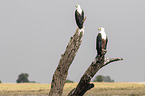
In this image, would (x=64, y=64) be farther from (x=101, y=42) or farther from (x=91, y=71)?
(x=101, y=42)

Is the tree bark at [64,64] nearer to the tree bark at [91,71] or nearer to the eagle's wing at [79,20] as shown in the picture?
the eagle's wing at [79,20]

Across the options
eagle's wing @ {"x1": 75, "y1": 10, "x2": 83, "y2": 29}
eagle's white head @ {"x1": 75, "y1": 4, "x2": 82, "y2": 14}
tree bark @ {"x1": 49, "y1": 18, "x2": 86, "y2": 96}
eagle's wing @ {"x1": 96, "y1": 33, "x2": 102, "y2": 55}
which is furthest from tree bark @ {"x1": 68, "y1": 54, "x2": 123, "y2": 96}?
eagle's white head @ {"x1": 75, "y1": 4, "x2": 82, "y2": 14}

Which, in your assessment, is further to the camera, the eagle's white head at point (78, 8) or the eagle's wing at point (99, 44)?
the eagle's white head at point (78, 8)

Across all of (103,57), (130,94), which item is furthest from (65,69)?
(130,94)

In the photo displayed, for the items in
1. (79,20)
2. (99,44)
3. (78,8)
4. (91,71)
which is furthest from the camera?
(78,8)

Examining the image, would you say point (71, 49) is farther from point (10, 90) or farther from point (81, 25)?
point (10, 90)

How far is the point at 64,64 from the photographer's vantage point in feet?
37.8

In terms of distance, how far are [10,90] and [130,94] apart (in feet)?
41.1

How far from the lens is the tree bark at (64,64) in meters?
11.5

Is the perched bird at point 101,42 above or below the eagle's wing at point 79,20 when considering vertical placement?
below

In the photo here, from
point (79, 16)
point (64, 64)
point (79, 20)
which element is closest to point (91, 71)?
point (64, 64)

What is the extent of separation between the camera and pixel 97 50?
406 inches

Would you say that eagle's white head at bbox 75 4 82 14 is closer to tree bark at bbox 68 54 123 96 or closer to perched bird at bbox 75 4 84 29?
perched bird at bbox 75 4 84 29

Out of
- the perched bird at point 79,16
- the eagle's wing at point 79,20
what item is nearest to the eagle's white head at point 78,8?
the perched bird at point 79,16
